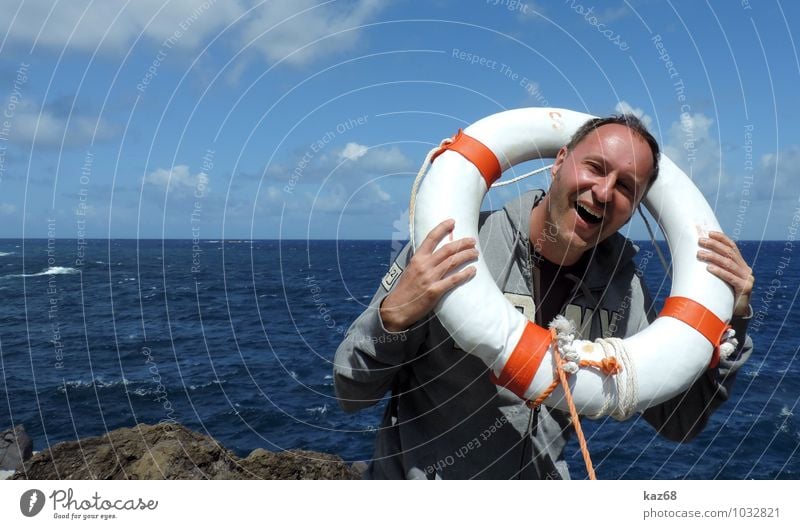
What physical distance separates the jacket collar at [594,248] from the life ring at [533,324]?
17 cm

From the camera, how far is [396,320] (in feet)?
6.66

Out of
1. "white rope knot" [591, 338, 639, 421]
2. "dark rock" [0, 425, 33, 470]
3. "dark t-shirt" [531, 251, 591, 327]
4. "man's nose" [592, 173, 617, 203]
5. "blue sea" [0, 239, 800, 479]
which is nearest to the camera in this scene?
"man's nose" [592, 173, 617, 203]

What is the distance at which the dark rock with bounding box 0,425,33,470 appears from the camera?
9781 mm

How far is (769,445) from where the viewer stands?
49.5ft

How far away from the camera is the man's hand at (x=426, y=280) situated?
203cm

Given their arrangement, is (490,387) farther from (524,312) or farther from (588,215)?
(588,215)

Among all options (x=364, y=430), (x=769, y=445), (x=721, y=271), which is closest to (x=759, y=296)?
(x=769, y=445)

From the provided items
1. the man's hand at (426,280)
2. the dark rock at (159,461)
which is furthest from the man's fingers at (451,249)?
the dark rock at (159,461)

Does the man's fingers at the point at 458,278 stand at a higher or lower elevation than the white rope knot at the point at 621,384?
higher

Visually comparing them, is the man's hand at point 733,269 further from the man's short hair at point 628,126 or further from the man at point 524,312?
the man's short hair at point 628,126

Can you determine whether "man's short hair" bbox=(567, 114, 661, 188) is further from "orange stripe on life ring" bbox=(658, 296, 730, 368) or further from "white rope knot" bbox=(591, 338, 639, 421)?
"white rope knot" bbox=(591, 338, 639, 421)

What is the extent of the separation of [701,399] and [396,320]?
1.28 meters

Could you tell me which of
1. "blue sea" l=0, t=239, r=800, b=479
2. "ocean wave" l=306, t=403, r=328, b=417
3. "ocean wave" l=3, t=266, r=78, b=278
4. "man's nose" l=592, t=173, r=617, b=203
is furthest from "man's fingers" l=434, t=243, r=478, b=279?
"ocean wave" l=3, t=266, r=78, b=278
